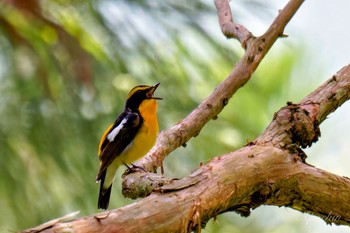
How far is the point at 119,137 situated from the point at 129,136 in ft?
0.23

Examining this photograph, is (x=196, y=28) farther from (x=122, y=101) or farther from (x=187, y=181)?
(x=187, y=181)

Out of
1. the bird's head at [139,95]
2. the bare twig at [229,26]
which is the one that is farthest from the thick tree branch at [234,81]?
the bird's head at [139,95]

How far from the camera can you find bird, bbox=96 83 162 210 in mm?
2586

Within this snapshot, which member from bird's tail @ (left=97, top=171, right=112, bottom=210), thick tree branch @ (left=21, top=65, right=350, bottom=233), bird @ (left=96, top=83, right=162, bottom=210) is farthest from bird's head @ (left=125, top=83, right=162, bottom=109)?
thick tree branch @ (left=21, top=65, right=350, bottom=233)

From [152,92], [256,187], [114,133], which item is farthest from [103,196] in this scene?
[256,187]

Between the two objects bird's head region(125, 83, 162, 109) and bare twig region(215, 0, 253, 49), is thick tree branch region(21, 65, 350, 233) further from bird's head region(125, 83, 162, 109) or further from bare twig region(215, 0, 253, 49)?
bird's head region(125, 83, 162, 109)

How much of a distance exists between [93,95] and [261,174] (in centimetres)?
93

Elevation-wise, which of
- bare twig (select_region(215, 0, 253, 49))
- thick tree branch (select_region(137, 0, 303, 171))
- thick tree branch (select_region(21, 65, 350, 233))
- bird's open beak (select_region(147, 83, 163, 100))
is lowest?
thick tree branch (select_region(21, 65, 350, 233))

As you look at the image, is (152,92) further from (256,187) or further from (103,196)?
(256,187)

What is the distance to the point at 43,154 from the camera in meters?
2.41

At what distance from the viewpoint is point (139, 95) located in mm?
2775

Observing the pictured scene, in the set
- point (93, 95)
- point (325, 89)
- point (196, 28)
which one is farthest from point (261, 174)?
point (196, 28)

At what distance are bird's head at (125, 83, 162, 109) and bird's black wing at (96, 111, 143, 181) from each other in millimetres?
34

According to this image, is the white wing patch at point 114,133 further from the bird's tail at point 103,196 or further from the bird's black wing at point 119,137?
the bird's tail at point 103,196
